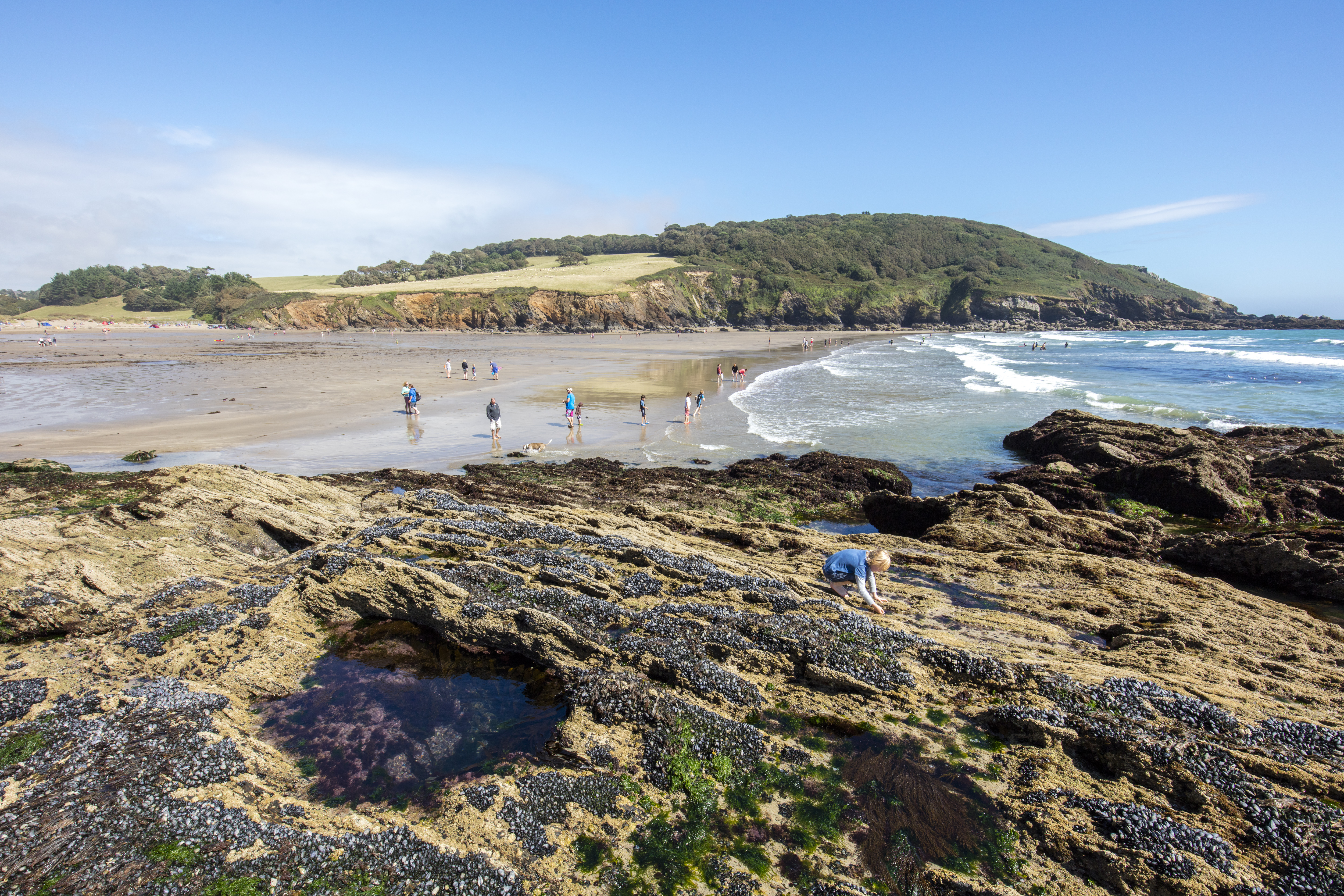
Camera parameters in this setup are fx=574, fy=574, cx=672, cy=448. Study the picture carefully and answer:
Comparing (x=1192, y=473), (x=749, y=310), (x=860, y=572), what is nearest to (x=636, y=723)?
(x=860, y=572)

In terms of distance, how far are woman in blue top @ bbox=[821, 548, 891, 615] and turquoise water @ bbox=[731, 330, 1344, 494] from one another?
31.0ft

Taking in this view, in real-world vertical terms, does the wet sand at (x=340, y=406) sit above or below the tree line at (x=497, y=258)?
below

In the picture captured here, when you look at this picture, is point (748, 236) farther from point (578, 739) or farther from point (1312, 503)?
point (578, 739)

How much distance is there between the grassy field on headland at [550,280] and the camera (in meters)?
103

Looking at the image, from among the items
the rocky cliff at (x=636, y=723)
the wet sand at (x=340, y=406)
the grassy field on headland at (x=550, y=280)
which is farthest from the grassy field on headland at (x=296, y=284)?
the rocky cliff at (x=636, y=723)

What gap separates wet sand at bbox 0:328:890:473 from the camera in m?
19.3

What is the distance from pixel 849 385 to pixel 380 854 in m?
36.5

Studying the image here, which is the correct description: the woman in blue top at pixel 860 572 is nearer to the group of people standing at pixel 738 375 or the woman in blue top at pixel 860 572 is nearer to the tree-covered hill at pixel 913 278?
the group of people standing at pixel 738 375

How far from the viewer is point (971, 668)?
6.57 meters

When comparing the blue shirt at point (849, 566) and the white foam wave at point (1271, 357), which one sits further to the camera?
the white foam wave at point (1271, 357)

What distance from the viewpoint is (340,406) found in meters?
27.6

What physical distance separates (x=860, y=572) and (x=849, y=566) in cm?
21

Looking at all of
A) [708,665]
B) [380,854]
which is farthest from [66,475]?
[708,665]

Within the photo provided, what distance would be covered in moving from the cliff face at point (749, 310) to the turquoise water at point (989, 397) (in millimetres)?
48689
